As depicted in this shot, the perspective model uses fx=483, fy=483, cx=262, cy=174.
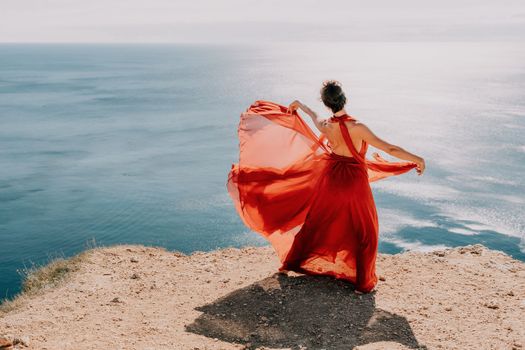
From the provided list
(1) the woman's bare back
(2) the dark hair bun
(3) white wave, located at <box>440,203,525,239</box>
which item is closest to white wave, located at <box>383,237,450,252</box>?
(3) white wave, located at <box>440,203,525,239</box>

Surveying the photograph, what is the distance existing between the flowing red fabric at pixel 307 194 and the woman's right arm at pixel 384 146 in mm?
311

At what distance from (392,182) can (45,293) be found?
37688 mm

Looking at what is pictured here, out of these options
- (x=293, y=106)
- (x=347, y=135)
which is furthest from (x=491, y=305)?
(x=293, y=106)

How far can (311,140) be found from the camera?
273 inches

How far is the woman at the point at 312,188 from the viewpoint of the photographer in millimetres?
6465

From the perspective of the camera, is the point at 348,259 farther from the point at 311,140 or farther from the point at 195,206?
the point at 195,206

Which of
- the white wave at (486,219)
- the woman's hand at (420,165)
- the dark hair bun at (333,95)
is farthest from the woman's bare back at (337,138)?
the white wave at (486,219)

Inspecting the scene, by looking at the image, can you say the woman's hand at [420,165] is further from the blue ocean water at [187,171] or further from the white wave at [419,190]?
the white wave at [419,190]

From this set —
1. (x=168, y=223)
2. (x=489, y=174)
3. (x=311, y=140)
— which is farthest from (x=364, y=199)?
(x=489, y=174)

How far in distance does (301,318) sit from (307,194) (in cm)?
170

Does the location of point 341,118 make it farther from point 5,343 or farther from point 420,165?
point 5,343

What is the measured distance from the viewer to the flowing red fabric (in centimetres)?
650

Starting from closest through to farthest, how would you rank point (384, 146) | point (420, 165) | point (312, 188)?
point (384, 146) → point (420, 165) → point (312, 188)

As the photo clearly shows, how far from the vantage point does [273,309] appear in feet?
21.1
